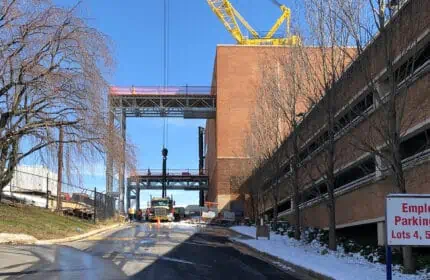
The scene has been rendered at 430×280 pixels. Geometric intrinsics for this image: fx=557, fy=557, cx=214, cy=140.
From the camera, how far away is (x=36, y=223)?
2847cm

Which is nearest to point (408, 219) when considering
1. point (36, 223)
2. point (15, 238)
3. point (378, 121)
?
point (378, 121)

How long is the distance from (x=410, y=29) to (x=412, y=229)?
8.10 metres

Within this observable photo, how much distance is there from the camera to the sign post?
8711 mm

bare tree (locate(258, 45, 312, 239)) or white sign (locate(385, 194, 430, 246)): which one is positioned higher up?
bare tree (locate(258, 45, 312, 239))

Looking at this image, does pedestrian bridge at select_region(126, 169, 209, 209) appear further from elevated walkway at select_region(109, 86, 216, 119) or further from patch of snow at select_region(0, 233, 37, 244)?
patch of snow at select_region(0, 233, 37, 244)

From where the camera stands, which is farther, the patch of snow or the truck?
the truck

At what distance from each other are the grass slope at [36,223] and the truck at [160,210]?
25.3 m

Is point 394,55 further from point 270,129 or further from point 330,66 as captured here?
point 270,129

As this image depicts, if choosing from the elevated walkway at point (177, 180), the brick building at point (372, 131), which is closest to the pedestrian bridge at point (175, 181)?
the elevated walkway at point (177, 180)

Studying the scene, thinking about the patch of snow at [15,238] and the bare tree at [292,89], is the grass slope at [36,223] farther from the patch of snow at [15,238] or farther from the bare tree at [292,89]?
the bare tree at [292,89]

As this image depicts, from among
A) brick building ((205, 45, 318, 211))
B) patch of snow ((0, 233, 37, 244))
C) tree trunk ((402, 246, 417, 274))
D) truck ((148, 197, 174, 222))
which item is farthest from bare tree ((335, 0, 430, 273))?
brick building ((205, 45, 318, 211))

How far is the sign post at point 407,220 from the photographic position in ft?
28.6

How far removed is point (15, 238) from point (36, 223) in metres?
5.15

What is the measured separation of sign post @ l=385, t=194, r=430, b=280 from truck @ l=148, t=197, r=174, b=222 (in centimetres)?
5182
